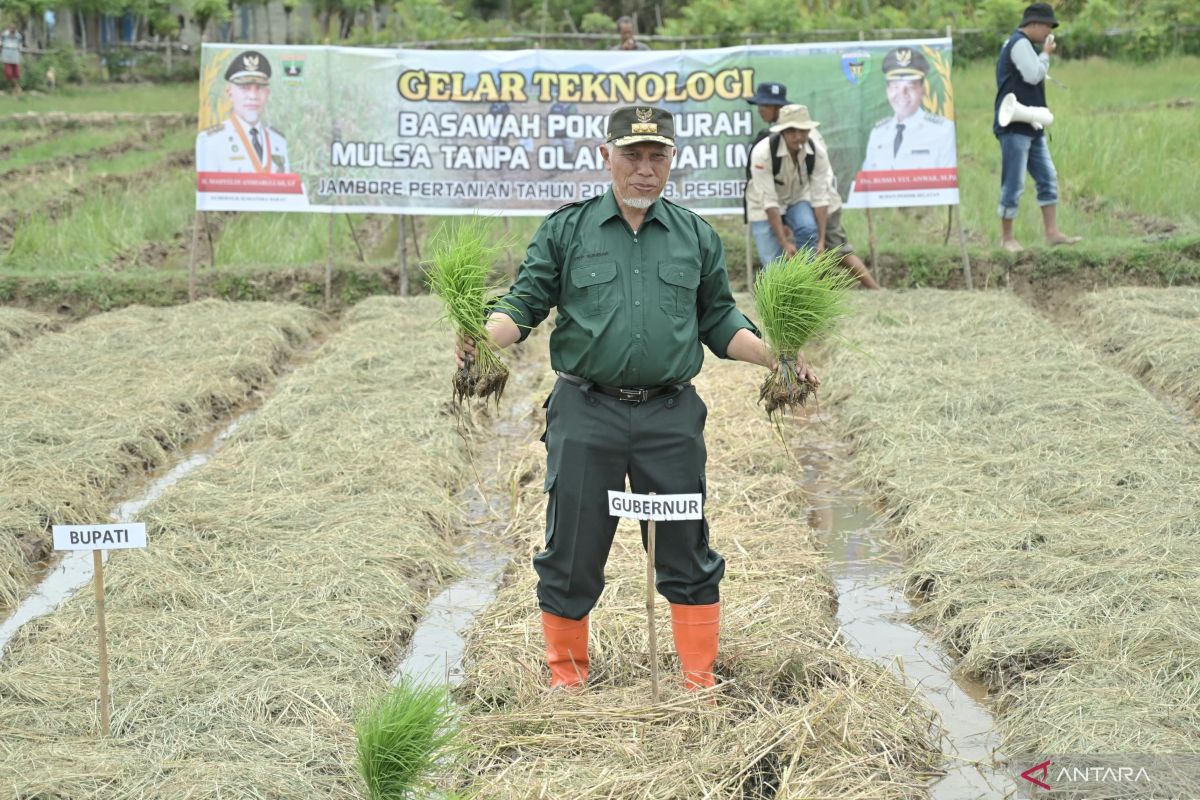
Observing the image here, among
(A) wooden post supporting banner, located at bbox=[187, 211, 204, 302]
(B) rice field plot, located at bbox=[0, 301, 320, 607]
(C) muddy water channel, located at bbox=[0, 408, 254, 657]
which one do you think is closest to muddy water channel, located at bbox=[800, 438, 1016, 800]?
(C) muddy water channel, located at bbox=[0, 408, 254, 657]

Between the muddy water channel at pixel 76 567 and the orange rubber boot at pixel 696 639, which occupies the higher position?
the orange rubber boot at pixel 696 639

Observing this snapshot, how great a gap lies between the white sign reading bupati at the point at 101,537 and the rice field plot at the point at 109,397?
1.57 meters

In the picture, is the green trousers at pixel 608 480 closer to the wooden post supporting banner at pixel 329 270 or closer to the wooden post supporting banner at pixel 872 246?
the wooden post supporting banner at pixel 872 246

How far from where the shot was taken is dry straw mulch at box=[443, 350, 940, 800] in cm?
405

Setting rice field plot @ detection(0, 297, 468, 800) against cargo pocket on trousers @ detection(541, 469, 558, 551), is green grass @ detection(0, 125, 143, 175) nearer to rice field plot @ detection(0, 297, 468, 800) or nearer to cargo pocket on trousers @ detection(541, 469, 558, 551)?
rice field plot @ detection(0, 297, 468, 800)

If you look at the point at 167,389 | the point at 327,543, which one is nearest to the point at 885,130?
the point at 167,389

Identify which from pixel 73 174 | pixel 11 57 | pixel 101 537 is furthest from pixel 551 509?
pixel 11 57

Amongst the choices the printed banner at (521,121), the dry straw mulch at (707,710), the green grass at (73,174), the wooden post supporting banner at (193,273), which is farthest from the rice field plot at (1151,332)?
the green grass at (73,174)

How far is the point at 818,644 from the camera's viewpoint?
4965mm

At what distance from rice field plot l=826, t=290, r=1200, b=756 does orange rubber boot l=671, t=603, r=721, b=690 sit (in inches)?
37.6

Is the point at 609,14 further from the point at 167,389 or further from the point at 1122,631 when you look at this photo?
the point at 1122,631

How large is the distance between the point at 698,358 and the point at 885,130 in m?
7.89

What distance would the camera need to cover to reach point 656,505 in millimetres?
4207

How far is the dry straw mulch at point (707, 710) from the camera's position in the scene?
4047 mm
